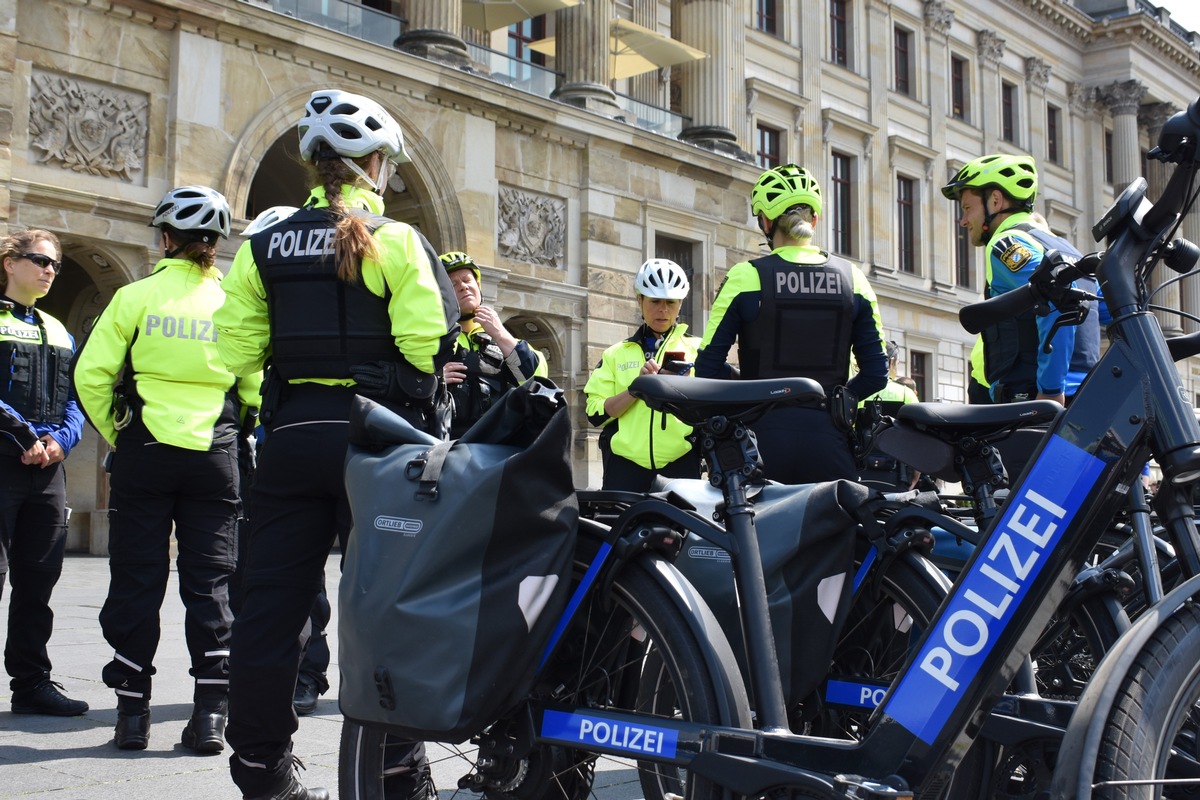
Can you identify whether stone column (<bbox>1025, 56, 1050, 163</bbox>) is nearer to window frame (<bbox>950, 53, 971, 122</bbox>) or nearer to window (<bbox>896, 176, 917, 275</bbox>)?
window frame (<bbox>950, 53, 971, 122</bbox>)

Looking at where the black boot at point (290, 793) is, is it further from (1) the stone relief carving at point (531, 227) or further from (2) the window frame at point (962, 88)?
(2) the window frame at point (962, 88)

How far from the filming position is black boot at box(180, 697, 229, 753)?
4742 millimetres

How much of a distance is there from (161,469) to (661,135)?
734 inches

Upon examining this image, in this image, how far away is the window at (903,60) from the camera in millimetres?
34812

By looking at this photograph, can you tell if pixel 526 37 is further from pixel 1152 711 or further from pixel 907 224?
pixel 1152 711

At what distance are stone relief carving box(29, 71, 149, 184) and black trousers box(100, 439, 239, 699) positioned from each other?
10.9m

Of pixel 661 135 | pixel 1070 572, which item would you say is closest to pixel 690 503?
pixel 1070 572

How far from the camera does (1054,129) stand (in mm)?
40969

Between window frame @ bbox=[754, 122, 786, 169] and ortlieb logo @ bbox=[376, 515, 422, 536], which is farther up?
window frame @ bbox=[754, 122, 786, 169]

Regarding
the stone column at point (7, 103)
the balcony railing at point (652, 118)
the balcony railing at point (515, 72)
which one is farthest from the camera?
the balcony railing at point (652, 118)

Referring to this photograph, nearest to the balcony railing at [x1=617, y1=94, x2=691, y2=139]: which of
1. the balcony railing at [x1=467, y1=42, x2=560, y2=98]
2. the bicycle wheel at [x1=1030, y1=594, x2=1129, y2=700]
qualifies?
the balcony railing at [x1=467, y1=42, x2=560, y2=98]

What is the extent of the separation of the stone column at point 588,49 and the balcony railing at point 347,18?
3400mm

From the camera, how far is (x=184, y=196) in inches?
209

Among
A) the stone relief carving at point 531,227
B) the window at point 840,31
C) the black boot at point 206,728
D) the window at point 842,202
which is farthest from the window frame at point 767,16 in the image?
the black boot at point 206,728
